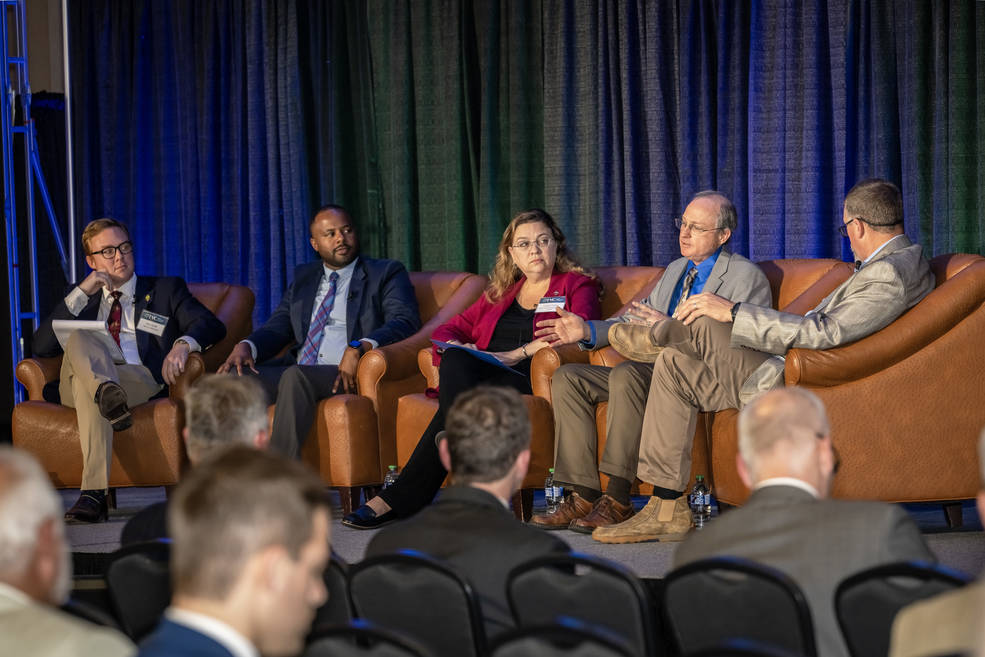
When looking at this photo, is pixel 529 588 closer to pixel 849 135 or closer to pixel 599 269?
pixel 599 269

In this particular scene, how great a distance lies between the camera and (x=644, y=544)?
4.04 m

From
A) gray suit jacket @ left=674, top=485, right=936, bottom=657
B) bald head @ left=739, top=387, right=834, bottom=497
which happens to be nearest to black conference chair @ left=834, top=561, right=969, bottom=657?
gray suit jacket @ left=674, top=485, right=936, bottom=657

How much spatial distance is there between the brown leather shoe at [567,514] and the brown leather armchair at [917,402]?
0.57m

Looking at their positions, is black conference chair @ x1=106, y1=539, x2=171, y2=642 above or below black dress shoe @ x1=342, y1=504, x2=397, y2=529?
above

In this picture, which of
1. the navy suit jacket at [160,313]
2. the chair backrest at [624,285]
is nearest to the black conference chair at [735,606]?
the chair backrest at [624,285]

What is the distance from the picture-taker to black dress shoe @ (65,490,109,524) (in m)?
4.86

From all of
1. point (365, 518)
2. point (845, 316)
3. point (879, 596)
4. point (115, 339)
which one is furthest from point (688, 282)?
point (879, 596)

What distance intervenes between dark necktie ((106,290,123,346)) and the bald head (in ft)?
13.1

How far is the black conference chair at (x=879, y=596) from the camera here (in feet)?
5.52

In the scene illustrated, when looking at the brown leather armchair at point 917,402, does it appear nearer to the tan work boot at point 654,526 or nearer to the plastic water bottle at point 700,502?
the tan work boot at point 654,526

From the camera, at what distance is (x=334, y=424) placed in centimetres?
486

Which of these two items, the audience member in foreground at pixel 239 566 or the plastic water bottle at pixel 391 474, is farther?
the plastic water bottle at pixel 391 474

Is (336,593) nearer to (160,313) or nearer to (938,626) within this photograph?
(938,626)

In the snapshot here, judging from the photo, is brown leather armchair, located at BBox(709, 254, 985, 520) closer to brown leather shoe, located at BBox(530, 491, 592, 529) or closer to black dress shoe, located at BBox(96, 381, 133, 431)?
brown leather shoe, located at BBox(530, 491, 592, 529)
